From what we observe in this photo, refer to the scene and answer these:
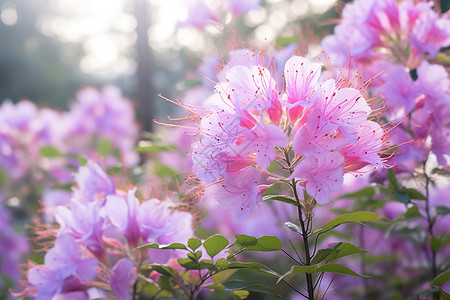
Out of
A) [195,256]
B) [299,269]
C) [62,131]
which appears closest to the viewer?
[299,269]

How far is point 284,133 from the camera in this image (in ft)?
4.14

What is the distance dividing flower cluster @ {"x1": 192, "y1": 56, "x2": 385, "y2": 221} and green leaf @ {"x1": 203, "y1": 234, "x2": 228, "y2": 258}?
8 cm

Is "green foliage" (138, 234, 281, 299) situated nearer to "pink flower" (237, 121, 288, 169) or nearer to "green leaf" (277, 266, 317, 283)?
"green leaf" (277, 266, 317, 283)

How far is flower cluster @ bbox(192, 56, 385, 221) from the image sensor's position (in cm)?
125

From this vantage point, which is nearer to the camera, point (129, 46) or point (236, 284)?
point (236, 284)

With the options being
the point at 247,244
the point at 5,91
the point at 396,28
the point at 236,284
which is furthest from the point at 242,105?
the point at 5,91

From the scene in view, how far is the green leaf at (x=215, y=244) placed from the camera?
140cm

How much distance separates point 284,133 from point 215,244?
0.40 metres

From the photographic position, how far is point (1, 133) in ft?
11.7

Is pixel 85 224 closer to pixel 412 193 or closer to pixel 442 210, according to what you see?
pixel 412 193

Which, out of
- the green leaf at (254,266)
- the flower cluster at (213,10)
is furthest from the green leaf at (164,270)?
the flower cluster at (213,10)

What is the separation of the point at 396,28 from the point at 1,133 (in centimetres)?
288

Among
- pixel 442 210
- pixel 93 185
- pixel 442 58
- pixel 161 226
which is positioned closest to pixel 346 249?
pixel 161 226

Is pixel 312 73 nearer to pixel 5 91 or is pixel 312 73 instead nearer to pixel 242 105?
pixel 242 105
